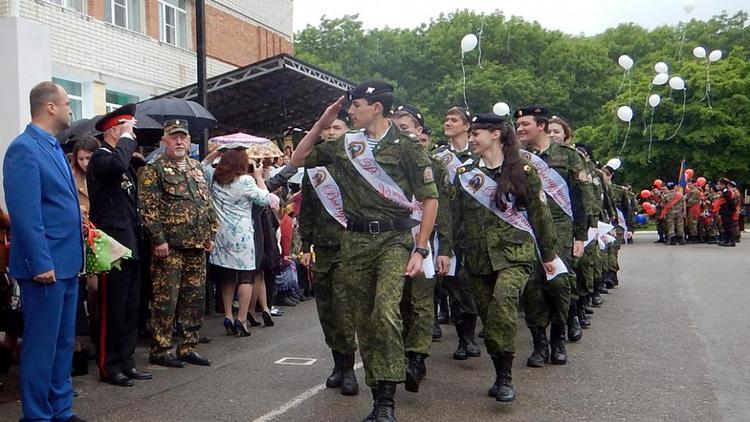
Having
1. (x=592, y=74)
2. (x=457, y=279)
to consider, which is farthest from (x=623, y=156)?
(x=457, y=279)

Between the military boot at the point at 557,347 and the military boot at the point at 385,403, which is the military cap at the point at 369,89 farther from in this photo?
the military boot at the point at 557,347

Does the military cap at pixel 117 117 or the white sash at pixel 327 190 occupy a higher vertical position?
the military cap at pixel 117 117

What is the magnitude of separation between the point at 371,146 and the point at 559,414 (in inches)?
80.9

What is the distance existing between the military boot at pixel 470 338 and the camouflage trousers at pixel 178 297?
2.27 m

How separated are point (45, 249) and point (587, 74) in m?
44.8

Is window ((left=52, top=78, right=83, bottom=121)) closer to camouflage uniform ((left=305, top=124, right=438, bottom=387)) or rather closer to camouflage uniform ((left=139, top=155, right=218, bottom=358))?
camouflage uniform ((left=139, top=155, right=218, bottom=358))

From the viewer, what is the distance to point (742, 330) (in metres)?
8.20

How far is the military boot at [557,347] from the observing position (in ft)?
21.5

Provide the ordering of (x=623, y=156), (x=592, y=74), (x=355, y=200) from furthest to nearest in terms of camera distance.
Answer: (x=592, y=74)
(x=623, y=156)
(x=355, y=200)

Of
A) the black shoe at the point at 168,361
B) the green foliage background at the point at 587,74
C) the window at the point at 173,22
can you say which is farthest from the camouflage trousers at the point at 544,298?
the green foliage background at the point at 587,74

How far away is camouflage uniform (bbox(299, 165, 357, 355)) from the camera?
5.46 meters

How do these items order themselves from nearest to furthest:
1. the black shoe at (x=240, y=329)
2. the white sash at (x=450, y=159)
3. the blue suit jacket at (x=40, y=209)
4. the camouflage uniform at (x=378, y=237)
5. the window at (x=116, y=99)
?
1. the blue suit jacket at (x=40, y=209)
2. the camouflage uniform at (x=378, y=237)
3. the white sash at (x=450, y=159)
4. the black shoe at (x=240, y=329)
5. the window at (x=116, y=99)

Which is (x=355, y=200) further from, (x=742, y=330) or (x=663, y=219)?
(x=663, y=219)

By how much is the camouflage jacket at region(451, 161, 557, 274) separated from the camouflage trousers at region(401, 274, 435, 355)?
49cm
